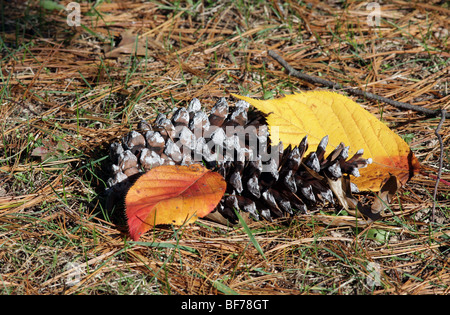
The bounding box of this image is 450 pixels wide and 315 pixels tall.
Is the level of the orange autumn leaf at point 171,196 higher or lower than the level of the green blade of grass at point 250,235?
higher

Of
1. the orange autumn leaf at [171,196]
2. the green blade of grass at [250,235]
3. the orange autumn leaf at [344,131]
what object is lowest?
the green blade of grass at [250,235]

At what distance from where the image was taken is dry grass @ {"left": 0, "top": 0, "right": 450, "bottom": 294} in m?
1.38

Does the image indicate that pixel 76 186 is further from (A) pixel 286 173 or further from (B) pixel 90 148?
(A) pixel 286 173

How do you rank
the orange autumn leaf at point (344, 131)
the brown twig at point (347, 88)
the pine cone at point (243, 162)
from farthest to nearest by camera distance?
the brown twig at point (347, 88) → the orange autumn leaf at point (344, 131) → the pine cone at point (243, 162)

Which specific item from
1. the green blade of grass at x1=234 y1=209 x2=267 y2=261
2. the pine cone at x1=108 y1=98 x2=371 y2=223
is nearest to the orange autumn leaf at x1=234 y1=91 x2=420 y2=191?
the pine cone at x1=108 y1=98 x2=371 y2=223

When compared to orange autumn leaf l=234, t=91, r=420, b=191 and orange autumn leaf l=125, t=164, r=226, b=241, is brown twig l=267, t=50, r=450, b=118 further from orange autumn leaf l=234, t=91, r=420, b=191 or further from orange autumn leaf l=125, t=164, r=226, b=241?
orange autumn leaf l=125, t=164, r=226, b=241

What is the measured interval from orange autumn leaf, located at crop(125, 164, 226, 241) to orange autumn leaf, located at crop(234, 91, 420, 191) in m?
0.33

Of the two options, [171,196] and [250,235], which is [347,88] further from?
[171,196]

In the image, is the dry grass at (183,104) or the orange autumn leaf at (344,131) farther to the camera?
the orange autumn leaf at (344,131)

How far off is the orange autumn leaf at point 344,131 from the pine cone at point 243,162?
79 mm

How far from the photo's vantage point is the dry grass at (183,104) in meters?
1.38

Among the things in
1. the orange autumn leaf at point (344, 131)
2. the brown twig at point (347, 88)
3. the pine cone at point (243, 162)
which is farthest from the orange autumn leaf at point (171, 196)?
the brown twig at point (347, 88)

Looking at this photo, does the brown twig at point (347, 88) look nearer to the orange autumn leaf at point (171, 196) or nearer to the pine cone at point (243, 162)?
the pine cone at point (243, 162)
